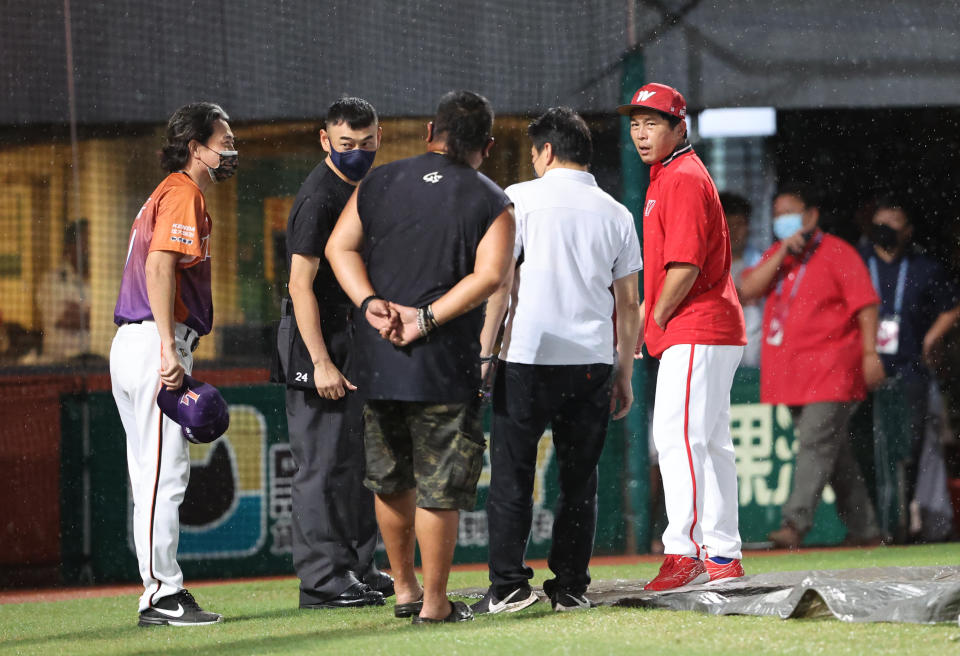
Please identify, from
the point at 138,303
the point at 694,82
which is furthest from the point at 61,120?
the point at 694,82

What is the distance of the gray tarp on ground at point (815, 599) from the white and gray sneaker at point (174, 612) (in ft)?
5.09

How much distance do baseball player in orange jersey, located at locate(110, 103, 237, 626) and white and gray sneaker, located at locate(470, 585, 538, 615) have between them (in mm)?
1049

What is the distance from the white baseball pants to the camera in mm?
4902

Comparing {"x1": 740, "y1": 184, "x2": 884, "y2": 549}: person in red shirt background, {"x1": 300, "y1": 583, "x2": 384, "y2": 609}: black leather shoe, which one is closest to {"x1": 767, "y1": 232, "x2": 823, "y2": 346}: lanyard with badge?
{"x1": 740, "y1": 184, "x2": 884, "y2": 549}: person in red shirt background

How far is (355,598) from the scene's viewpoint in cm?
536

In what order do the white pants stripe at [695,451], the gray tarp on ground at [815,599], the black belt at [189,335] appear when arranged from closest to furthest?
the gray tarp on ground at [815,599] → the black belt at [189,335] → the white pants stripe at [695,451]

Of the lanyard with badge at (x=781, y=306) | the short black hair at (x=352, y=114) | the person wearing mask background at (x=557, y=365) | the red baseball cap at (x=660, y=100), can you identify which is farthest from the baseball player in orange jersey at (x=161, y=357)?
the lanyard with badge at (x=781, y=306)

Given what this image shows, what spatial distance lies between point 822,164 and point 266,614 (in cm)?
487

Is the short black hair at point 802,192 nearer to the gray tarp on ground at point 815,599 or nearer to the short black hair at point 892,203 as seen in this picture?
the short black hair at point 892,203

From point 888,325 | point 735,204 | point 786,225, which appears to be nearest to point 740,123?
point 735,204

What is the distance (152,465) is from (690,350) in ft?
7.03

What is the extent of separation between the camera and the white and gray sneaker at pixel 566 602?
4980 mm

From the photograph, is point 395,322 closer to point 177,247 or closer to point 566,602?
point 177,247

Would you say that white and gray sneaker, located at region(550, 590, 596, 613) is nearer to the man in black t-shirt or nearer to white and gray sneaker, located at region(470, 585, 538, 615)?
white and gray sneaker, located at region(470, 585, 538, 615)
